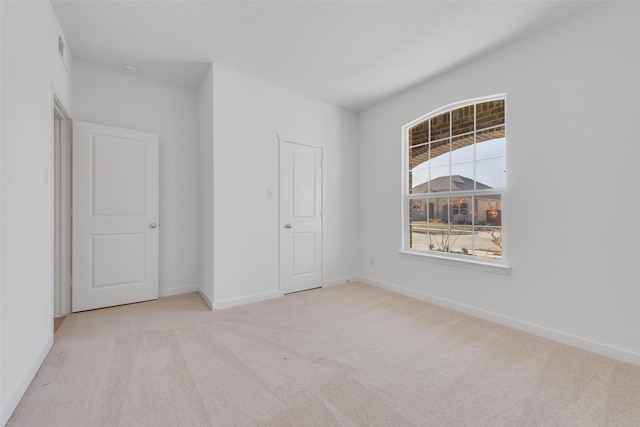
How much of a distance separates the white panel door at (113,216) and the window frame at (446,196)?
3176 millimetres

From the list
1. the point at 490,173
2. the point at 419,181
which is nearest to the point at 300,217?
the point at 419,181

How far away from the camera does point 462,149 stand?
3111mm

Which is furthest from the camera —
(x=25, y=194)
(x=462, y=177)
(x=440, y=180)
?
(x=440, y=180)

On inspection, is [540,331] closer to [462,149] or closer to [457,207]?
[457,207]

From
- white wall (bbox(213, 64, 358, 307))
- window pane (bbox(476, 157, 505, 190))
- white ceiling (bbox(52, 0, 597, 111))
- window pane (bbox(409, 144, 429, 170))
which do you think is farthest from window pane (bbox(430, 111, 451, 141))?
white wall (bbox(213, 64, 358, 307))

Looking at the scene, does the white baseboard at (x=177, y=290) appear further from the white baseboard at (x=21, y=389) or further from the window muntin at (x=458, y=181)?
the window muntin at (x=458, y=181)

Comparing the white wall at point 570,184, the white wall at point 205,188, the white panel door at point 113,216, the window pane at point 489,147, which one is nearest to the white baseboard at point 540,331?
the white wall at point 570,184

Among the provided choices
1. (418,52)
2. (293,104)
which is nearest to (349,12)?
(418,52)

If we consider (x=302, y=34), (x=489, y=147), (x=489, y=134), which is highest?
(x=302, y=34)

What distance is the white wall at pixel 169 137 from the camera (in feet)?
10.4

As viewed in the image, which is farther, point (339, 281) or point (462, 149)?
point (339, 281)

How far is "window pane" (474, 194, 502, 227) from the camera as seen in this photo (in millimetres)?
2771

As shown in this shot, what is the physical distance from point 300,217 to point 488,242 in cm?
224

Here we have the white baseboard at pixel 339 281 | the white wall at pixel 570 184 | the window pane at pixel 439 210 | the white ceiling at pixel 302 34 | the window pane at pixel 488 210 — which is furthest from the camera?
the white baseboard at pixel 339 281
